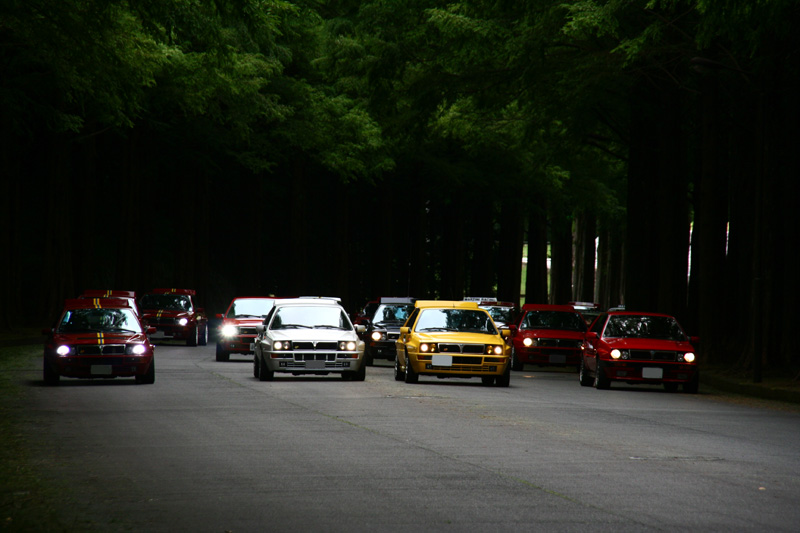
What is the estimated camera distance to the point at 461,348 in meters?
23.7

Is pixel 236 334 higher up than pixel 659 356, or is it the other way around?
pixel 659 356

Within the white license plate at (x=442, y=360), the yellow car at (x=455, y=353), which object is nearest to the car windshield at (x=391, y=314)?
the yellow car at (x=455, y=353)

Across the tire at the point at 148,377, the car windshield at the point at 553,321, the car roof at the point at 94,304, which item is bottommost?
the tire at the point at 148,377

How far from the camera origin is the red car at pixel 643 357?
943 inches

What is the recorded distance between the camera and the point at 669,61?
95.7ft

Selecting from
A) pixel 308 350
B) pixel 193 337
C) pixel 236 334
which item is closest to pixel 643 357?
pixel 308 350

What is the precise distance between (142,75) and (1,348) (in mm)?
8366

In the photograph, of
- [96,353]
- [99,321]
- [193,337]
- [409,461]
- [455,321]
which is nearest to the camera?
[409,461]

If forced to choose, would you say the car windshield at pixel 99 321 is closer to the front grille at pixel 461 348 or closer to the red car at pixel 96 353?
the red car at pixel 96 353

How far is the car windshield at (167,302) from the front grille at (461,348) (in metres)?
18.7

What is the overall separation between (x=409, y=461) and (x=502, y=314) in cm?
2546

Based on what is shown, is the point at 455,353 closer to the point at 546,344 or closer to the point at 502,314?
the point at 546,344

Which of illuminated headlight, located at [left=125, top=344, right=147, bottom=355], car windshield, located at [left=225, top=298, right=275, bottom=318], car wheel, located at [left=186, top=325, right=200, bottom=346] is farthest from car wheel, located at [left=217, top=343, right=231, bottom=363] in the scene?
illuminated headlight, located at [left=125, top=344, right=147, bottom=355]

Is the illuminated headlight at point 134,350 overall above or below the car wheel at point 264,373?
above
